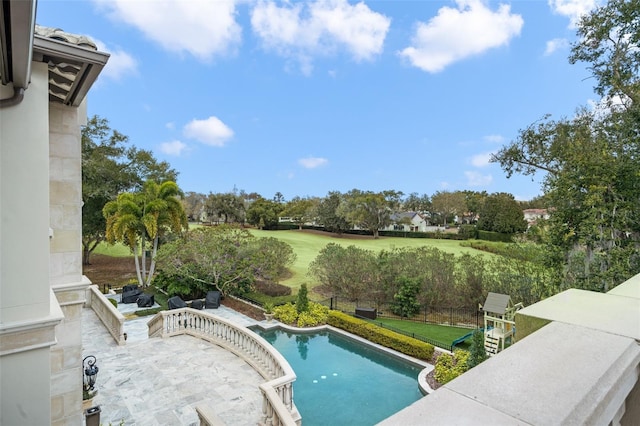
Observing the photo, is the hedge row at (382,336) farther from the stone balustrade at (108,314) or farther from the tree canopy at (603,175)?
the stone balustrade at (108,314)

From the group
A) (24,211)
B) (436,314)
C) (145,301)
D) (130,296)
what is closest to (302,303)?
(436,314)

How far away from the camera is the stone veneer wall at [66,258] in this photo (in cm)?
474

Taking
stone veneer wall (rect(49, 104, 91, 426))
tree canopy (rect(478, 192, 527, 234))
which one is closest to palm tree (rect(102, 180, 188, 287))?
stone veneer wall (rect(49, 104, 91, 426))

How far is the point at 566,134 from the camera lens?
9.89 meters

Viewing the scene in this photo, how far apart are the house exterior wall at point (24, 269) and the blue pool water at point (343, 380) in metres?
6.36

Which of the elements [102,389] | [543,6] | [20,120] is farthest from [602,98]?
[102,389]

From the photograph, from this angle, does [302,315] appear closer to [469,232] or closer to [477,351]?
[477,351]

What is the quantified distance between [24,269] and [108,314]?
1005 cm

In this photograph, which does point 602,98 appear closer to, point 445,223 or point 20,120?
point 20,120

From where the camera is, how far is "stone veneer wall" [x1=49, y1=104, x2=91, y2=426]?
15.5 ft

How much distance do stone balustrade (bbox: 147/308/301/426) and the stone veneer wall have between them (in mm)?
1840

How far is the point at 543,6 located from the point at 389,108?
21520 millimetres

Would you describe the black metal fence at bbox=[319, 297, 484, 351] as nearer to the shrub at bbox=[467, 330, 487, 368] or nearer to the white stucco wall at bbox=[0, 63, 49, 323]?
the shrub at bbox=[467, 330, 487, 368]

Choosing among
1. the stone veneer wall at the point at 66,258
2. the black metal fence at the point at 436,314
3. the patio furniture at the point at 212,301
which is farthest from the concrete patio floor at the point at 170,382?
the black metal fence at the point at 436,314
